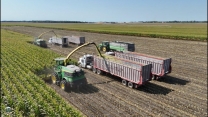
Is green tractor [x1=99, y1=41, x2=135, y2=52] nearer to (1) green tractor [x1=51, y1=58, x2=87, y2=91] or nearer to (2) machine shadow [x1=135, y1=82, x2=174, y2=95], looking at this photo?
(2) machine shadow [x1=135, y1=82, x2=174, y2=95]

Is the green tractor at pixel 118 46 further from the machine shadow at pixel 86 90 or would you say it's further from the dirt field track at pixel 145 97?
the machine shadow at pixel 86 90

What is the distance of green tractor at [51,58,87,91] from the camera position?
18766 millimetres

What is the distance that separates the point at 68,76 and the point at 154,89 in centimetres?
929

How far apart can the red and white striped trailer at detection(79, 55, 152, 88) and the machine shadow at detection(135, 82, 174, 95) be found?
3.07 ft

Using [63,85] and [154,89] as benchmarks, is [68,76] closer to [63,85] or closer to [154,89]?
[63,85]

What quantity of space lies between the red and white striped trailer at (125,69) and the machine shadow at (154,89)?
936 mm

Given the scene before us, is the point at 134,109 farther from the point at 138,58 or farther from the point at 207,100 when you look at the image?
the point at 138,58

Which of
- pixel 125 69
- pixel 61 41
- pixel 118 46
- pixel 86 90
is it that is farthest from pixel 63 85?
pixel 61 41

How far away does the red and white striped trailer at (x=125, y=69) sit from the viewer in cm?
1983

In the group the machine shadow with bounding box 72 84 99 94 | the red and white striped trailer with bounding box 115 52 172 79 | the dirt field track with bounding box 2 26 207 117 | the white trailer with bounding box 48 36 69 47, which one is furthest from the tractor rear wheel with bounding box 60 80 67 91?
the white trailer with bounding box 48 36 69 47

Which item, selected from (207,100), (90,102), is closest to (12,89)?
(90,102)

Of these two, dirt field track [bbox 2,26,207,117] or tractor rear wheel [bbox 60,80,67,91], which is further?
tractor rear wheel [bbox 60,80,67,91]

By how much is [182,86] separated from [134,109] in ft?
28.0

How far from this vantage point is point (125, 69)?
21.1 metres
